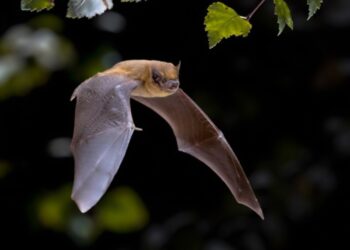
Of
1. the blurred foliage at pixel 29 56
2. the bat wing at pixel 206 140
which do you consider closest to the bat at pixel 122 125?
the bat wing at pixel 206 140

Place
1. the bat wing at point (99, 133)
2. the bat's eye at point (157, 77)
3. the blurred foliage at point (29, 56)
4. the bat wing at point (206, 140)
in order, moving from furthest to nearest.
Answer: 1. the blurred foliage at point (29, 56)
2. the bat wing at point (206, 140)
3. the bat's eye at point (157, 77)
4. the bat wing at point (99, 133)

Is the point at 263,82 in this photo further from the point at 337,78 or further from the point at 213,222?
the point at 213,222

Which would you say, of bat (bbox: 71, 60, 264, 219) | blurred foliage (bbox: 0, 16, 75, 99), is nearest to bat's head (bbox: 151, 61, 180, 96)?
bat (bbox: 71, 60, 264, 219)

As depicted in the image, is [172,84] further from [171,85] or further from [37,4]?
[37,4]

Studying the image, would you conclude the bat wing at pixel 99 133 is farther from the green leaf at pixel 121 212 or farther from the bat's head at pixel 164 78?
the green leaf at pixel 121 212

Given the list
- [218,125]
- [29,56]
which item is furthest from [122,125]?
[218,125]

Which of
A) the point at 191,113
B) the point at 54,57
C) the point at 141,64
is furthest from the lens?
the point at 54,57

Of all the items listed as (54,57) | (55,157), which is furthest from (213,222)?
(54,57)
